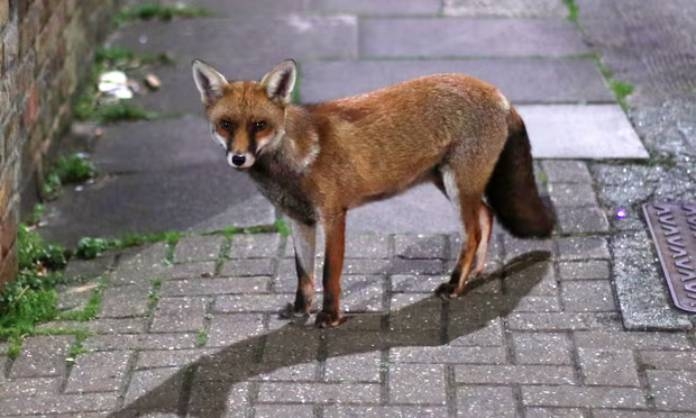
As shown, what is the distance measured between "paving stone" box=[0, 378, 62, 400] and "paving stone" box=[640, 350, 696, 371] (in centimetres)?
239

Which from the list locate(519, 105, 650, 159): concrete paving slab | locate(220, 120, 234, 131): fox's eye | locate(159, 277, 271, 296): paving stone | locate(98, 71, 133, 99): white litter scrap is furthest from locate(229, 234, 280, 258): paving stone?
locate(98, 71, 133, 99): white litter scrap

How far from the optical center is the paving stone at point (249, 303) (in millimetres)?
5602

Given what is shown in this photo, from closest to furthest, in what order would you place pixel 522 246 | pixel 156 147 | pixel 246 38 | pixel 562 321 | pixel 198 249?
pixel 562 321 < pixel 522 246 < pixel 198 249 < pixel 156 147 < pixel 246 38

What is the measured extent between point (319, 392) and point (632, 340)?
1.36 m

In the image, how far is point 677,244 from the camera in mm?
5984

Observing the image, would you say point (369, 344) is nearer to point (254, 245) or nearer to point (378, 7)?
point (254, 245)

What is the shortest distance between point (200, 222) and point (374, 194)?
1.37 metres

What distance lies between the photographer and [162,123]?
25.8 feet

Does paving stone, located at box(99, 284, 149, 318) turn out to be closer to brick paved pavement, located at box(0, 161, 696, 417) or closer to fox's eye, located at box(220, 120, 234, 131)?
brick paved pavement, located at box(0, 161, 696, 417)

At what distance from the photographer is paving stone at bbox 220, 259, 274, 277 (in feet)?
19.5

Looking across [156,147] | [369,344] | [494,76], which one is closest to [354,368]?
[369,344]

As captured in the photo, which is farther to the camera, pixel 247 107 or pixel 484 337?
pixel 484 337

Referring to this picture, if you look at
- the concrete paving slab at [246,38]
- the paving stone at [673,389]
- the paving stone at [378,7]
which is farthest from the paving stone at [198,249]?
the paving stone at [378,7]

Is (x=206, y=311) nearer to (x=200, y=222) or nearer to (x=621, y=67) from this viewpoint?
→ (x=200, y=222)
